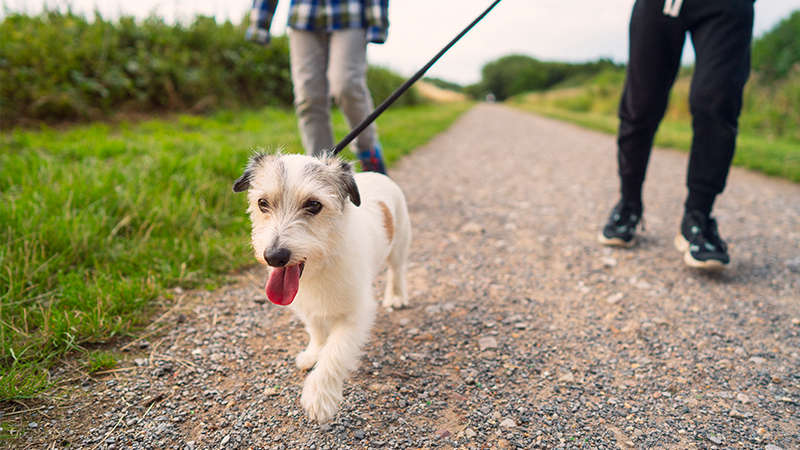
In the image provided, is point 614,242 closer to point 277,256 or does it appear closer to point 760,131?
point 277,256

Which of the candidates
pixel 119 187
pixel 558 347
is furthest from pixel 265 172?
pixel 119 187

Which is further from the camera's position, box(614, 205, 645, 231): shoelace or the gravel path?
box(614, 205, 645, 231): shoelace

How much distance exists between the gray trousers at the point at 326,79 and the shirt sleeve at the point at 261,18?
0.23m

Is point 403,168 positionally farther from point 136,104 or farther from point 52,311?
point 52,311

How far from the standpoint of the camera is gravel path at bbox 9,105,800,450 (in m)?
2.07

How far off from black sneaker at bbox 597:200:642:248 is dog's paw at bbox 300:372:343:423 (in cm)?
336

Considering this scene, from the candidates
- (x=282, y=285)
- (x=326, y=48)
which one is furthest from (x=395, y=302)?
(x=326, y=48)

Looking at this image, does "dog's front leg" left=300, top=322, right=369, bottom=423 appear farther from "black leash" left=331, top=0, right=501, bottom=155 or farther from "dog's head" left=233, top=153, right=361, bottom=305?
"black leash" left=331, top=0, right=501, bottom=155

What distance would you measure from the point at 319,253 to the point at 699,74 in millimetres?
3268

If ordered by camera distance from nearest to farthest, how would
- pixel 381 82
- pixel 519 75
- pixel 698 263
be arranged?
pixel 698 263 → pixel 381 82 → pixel 519 75

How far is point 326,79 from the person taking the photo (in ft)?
14.5

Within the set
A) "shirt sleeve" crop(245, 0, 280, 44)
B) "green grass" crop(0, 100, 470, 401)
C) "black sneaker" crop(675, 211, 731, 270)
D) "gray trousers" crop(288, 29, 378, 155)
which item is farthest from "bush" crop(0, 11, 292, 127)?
"black sneaker" crop(675, 211, 731, 270)

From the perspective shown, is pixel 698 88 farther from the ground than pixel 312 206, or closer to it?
farther from the ground

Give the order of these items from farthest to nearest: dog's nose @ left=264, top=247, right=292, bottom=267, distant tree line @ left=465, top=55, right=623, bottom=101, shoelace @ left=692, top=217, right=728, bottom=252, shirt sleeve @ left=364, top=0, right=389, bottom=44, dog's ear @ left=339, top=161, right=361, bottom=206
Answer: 1. distant tree line @ left=465, top=55, right=623, bottom=101
2. shirt sleeve @ left=364, top=0, right=389, bottom=44
3. shoelace @ left=692, top=217, right=728, bottom=252
4. dog's ear @ left=339, top=161, right=361, bottom=206
5. dog's nose @ left=264, top=247, right=292, bottom=267
